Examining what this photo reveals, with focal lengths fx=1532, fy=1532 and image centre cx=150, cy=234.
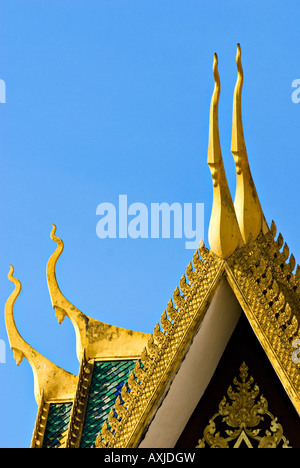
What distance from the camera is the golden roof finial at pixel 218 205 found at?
392 inches

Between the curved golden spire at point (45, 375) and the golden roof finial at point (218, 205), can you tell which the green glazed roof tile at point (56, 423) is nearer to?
the curved golden spire at point (45, 375)

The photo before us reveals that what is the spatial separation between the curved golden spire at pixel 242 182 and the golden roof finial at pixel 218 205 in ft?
0.64

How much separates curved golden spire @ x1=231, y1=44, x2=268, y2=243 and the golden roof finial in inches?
7.6

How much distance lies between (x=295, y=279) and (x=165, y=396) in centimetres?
120

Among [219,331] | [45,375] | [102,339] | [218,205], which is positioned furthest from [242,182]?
[45,375]

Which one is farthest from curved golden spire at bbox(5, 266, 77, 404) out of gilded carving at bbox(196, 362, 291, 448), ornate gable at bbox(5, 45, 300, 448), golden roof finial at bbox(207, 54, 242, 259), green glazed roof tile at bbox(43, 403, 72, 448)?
golden roof finial at bbox(207, 54, 242, 259)

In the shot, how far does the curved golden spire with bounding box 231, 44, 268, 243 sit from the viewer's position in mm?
10242

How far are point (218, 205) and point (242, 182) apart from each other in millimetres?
419

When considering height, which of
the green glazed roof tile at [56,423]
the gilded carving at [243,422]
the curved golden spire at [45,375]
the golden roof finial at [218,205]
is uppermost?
the golden roof finial at [218,205]

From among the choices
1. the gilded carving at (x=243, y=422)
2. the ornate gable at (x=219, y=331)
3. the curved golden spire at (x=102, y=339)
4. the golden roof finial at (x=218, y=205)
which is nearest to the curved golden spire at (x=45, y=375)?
the curved golden spire at (x=102, y=339)

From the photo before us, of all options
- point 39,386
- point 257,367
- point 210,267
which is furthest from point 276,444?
point 39,386

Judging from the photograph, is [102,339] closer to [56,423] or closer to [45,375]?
[45,375]

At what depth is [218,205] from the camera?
10.0 metres

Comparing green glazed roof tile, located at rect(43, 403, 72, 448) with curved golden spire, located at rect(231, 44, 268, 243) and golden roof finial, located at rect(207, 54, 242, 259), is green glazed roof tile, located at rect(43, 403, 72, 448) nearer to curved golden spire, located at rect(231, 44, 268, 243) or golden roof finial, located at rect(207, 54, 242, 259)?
golden roof finial, located at rect(207, 54, 242, 259)
